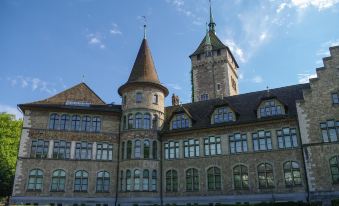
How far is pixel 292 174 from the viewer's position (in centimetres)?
2859

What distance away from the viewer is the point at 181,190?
32.7 meters

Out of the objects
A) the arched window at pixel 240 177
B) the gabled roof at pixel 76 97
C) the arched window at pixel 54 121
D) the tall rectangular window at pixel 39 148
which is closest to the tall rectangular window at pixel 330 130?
the arched window at pixel 240 177

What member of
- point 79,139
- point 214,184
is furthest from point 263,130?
point 79,139

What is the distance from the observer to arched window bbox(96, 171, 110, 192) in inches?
1308

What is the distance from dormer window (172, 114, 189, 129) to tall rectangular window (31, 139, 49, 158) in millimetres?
12812

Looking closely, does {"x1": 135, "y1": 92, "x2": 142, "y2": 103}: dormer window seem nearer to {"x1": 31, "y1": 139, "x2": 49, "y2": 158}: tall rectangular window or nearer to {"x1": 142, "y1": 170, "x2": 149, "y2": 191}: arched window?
{"x1": 142, "y1": 170, "x2": 149, "y2": 191}: arched window

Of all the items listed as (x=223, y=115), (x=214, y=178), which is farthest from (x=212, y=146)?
(x=223, y=115)

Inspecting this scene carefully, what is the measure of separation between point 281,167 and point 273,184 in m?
1.60

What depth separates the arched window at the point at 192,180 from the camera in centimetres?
3234

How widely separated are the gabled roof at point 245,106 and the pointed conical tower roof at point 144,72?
409cm

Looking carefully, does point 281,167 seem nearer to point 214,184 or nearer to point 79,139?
point 214,184

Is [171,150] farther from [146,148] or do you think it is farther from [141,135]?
[141,135]

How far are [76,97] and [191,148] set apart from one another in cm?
1328

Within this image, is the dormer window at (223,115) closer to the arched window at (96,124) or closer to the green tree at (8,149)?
the arched window at (96,124)
